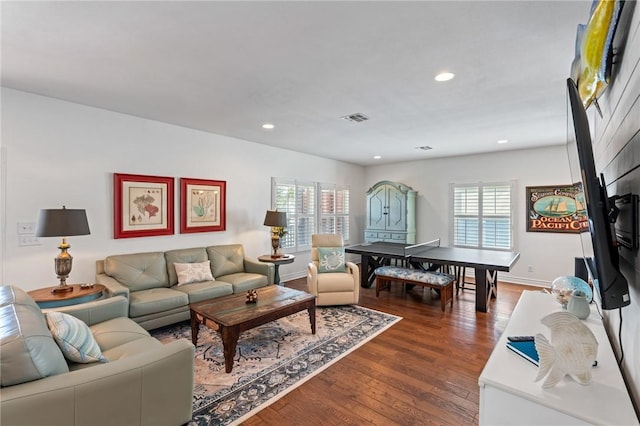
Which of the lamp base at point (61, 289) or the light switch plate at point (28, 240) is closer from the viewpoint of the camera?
Result: the lamp base at point (61, 289)

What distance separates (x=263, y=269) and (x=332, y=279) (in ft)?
3.27

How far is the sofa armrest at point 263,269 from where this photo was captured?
417cm

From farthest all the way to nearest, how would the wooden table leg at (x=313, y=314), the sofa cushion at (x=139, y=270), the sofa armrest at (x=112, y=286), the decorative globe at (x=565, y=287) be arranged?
the sofa cushion at (x=139, y=270) → the wooden table leg at (x=313, y=314) → the sofa armrest at (x=112, y=286) → the decorative globe at (x=565, y=287)

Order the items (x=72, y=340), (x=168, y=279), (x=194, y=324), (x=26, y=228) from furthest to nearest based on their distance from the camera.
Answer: (x=168, y=279) → (x=26, y=228) → (x=194, y=324) → (x=72, y=340)

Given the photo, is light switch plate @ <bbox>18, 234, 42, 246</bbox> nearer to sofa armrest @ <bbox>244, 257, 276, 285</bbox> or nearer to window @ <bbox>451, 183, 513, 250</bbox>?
sofa armrest @ <bbox>244, 257, 276, 285</bbox>

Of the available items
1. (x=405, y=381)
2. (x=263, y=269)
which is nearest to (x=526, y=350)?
(x=405, y=381)

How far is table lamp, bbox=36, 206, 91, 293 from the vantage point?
2.57m

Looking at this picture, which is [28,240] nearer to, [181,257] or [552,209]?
[181,257]

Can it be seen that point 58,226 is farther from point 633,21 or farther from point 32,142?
point 633,21

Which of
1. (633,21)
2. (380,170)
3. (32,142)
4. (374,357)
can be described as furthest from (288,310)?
(380,170)

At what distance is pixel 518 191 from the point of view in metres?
5.47

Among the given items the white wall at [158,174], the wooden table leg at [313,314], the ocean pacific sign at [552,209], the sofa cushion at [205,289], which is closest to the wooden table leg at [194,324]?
the sofa cushion at [205,289]

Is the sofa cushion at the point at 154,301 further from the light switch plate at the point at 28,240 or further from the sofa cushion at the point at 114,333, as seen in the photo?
the light switch plate at the point at 28,240

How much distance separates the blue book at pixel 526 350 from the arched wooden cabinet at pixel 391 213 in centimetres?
490
